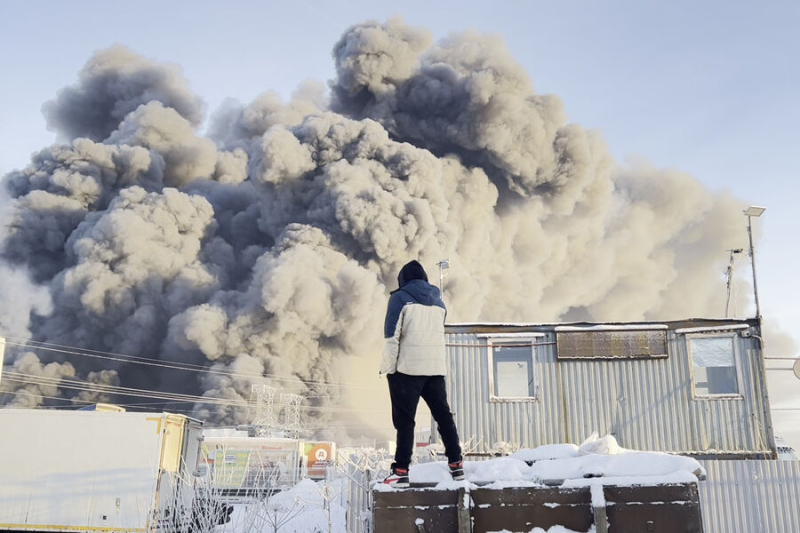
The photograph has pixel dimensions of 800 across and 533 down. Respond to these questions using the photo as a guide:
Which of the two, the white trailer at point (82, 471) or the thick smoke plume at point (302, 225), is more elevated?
the thick smoke plume at point (302, 225)

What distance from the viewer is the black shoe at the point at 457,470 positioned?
3.74m

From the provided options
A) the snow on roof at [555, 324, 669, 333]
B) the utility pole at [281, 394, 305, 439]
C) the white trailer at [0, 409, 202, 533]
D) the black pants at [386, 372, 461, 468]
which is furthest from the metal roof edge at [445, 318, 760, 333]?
the utility pole at [281, 394, 305, 439]

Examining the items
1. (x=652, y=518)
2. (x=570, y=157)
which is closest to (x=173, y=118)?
(x=570, y=157)


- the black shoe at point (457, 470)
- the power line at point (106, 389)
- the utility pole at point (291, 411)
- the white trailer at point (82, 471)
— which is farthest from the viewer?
the power line at point (106, 389)

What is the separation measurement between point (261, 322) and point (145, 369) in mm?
9256

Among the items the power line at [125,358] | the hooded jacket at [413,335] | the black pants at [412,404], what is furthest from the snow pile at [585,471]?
the power line at [125,358]

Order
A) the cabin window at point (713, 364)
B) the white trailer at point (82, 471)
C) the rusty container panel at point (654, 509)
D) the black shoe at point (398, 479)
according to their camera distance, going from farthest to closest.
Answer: the cabin window at point (713, 364) < the white trailer at point (82, 471) < the black shoe at point (398, 479) < the rusty container panel at point (654, 509)

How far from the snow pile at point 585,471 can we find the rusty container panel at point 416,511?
74mm

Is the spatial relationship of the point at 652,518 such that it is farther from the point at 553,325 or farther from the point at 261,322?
the point at 261,322

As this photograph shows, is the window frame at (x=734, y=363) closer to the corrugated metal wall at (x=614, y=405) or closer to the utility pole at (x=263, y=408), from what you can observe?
the corrugated metal wall at (x=614, y=405)

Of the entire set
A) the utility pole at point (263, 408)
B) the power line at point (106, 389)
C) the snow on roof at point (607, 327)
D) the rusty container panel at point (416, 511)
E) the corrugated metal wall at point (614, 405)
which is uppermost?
the power line at point (106, 389)

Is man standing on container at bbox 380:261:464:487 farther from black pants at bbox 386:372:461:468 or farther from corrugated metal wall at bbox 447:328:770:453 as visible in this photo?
corrugated metal wall at bbox 447:328:770:453

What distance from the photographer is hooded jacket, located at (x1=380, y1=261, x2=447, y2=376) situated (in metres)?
4.32

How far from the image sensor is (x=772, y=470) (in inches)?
464
